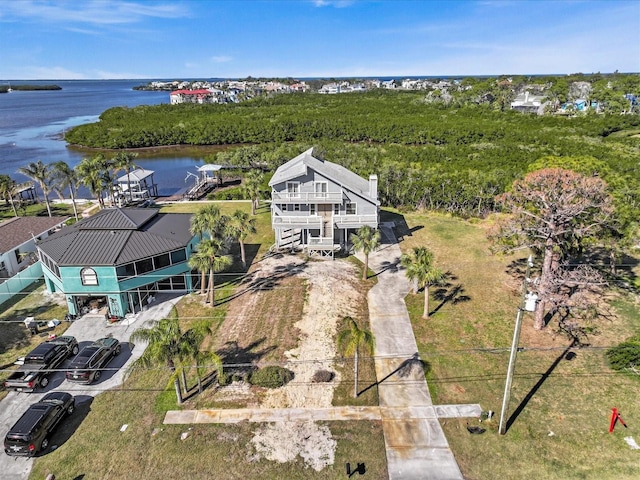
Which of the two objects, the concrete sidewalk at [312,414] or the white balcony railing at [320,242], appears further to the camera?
the white balcony railing at [320,242]

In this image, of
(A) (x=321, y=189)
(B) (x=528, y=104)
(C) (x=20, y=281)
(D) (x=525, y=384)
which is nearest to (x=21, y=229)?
(C) (x=20, y=281)

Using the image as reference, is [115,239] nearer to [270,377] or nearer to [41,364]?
[41,364]

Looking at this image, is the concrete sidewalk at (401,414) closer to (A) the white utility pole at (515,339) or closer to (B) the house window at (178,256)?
(A) the white utility pole at (515,339)

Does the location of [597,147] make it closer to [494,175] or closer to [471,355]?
[494,175]

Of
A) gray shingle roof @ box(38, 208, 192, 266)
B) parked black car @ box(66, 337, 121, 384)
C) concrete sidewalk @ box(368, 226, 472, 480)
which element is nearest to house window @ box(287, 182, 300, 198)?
gray shingle roof @ box(38, 208, 192, 266)

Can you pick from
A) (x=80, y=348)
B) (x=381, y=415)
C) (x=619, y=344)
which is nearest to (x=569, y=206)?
(x=619, y=344)

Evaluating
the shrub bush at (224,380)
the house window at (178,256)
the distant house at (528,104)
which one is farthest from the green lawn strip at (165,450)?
the distant house at (528,104)

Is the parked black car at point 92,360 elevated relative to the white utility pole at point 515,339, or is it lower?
lower
